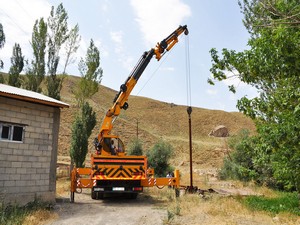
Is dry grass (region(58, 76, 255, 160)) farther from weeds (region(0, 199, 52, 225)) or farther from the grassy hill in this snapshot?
weeds (region(0, 199, 52, 225))

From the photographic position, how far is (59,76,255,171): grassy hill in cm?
4544

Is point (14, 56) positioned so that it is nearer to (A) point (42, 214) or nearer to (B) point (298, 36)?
(A) point (42, 214)

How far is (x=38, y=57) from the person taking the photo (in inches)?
992

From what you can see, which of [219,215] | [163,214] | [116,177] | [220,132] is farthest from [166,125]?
[219,215]

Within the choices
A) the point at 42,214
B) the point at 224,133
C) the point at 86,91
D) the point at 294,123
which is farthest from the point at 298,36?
the point at 224,133

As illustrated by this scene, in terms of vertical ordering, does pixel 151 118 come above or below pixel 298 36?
above

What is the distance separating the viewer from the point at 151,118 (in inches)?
2975

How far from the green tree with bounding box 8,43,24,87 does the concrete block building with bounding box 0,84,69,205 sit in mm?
16319

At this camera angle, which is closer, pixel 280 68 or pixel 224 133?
pixel 280 68

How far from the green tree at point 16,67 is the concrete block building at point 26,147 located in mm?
16319

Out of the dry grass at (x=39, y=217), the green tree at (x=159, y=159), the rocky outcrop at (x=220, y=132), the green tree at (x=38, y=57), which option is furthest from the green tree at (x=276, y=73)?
the rocky outcrop at (x=220, y=132)

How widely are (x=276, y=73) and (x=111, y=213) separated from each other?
685cm

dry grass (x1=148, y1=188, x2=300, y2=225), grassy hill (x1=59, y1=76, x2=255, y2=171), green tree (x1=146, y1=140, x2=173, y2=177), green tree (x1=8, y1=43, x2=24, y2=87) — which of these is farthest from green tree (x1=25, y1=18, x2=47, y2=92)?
dry grass (x1=148, y1=188, x2=300, y2=225)

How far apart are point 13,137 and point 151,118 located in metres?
65.2
